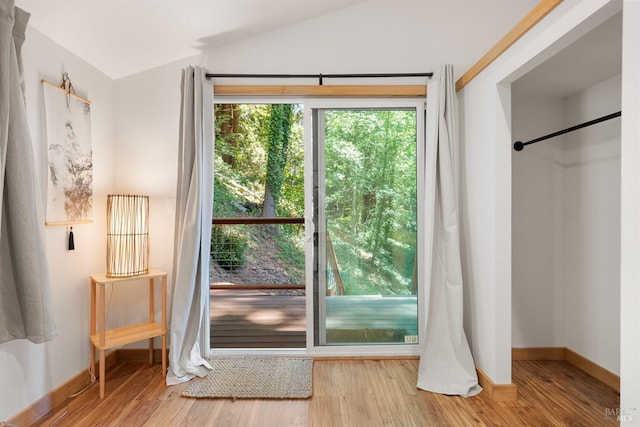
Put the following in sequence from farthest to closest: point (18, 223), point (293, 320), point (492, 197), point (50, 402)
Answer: point (293, 320) → point (492, 197) → point (50, 402) → point (18, 223)

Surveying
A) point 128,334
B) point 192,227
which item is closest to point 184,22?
point 192,227

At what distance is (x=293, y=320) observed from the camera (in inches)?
138

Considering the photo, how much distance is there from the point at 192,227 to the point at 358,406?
5.11 ft

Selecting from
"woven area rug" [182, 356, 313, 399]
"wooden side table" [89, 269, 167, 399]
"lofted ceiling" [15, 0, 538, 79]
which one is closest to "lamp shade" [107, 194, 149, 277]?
"wooden side table" [89, 269, 167, 399]

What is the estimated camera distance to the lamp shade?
2.19 m

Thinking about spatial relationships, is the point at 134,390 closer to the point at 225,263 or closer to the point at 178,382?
the point at 178,382

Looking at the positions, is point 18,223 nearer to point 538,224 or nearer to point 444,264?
point 444,264

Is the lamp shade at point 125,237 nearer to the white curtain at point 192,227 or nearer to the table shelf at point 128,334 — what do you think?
the white curtain at point 192,227

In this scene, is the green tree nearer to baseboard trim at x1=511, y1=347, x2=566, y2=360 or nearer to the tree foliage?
the tree foliage

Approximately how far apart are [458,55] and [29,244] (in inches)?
115

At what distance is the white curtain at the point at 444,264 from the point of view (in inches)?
85.6

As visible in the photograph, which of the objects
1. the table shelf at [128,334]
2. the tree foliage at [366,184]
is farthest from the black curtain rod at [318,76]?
the table shelf at [128,334]

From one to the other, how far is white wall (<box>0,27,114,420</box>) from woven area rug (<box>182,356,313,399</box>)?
77cm

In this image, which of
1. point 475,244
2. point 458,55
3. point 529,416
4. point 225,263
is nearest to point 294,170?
point 225,263
